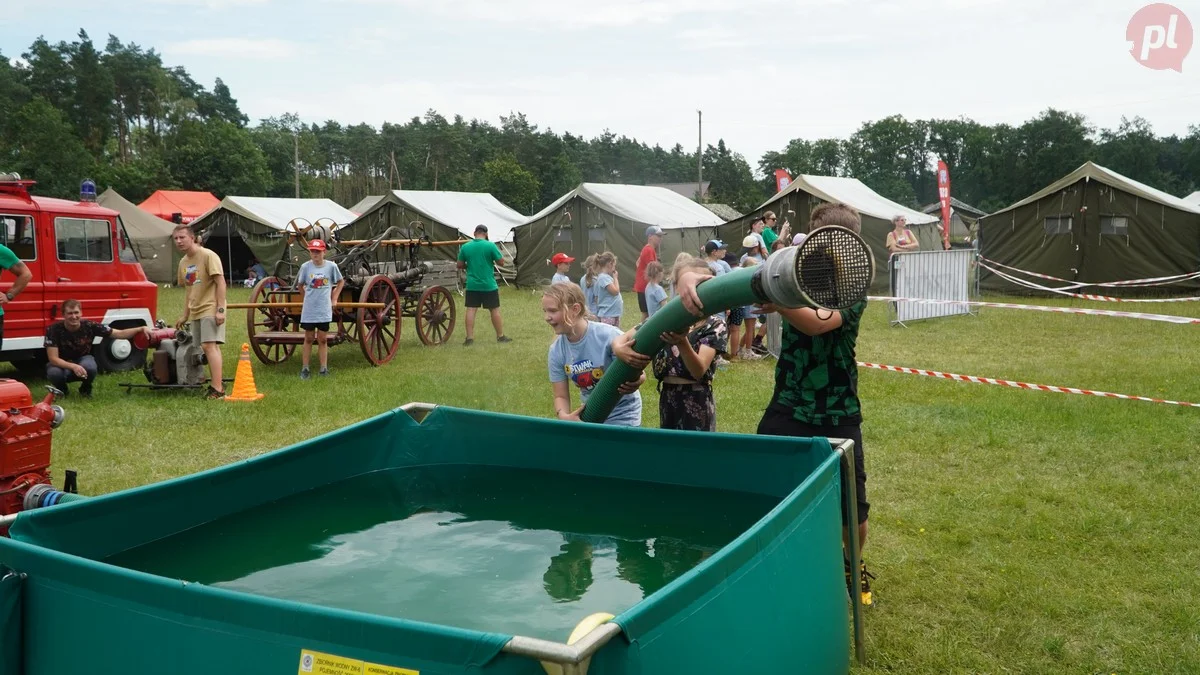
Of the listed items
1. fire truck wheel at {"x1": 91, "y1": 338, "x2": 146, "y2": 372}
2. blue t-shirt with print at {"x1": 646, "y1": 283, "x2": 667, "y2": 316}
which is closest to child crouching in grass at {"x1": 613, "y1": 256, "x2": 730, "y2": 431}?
blue t-shirt with print at {"x1": 646, "y1": 283, "x2": 667, "y2": 316}

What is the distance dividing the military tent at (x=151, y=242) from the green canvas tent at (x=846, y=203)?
49.3ft

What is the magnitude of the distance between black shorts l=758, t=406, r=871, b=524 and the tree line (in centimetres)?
4279

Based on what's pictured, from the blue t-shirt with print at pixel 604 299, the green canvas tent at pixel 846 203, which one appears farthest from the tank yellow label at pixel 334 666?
the green canvas tent at pixel 846 203

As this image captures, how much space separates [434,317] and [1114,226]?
43.8ft

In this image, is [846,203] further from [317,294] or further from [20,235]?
[20,235]

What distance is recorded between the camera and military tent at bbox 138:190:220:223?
30172 mm

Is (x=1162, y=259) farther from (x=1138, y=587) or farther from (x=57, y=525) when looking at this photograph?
(x=57, y=525)

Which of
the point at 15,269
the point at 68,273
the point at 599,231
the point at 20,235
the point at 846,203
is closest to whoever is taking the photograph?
the point at 15,269

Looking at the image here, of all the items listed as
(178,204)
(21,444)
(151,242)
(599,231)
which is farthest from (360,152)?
(21,444)

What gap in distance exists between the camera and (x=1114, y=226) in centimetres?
1778

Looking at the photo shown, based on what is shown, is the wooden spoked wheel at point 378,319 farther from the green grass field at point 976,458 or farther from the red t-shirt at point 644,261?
the red t-shirt at point 644,261

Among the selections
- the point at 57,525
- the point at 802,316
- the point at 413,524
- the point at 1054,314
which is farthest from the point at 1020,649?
the point at 1054,314

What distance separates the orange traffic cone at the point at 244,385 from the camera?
8891mm

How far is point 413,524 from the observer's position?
3.12 m
